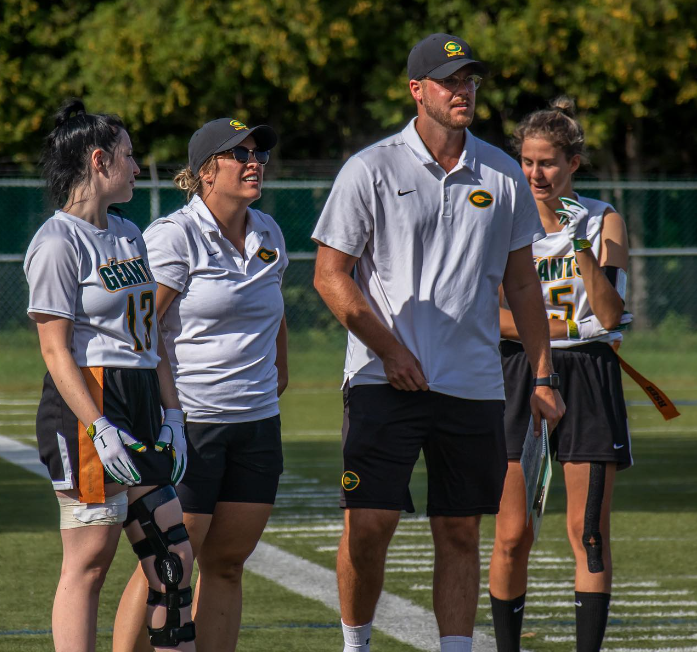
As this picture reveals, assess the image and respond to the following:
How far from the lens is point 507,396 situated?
18.2 feet

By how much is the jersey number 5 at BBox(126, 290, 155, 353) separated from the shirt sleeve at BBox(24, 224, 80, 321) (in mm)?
179

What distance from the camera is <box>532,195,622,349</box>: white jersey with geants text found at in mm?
5473

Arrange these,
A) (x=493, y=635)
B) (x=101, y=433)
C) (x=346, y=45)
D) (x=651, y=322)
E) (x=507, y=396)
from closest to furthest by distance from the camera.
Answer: (x=101, y=433) → (x=507, y=396) → (x=493, y=635) → (x=651, y=322) → (x=346, y=45)

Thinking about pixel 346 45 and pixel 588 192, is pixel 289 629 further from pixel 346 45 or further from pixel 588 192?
pixel 346 45

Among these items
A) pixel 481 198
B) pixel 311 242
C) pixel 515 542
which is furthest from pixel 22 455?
pixel 311 242

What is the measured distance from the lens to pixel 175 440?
4391 millimetres

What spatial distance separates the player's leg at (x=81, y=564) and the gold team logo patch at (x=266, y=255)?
3.53 feet

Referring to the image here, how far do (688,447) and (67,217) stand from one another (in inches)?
386

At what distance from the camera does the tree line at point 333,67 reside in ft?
76.5

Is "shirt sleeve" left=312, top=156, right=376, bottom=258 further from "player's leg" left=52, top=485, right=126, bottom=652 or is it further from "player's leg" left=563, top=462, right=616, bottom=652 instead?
"player's leg" left=563, top=462, right=616, bottom=652

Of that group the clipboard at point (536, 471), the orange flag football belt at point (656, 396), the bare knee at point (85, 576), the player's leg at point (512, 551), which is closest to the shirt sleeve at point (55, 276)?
the bare knee at point (85, 576)

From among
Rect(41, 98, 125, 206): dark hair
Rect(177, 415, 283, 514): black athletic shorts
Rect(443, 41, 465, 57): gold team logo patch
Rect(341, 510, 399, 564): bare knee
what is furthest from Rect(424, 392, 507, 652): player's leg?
Rect(41, 98, 125, 206): dark hair

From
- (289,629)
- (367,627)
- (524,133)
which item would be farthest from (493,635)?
(524,133)

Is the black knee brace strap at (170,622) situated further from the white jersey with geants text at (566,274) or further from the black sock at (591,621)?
the white jersey with geants text at (566,274)
